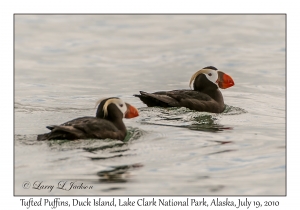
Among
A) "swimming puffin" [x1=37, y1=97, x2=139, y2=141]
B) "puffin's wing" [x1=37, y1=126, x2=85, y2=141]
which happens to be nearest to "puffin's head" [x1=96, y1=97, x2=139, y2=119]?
"swimming puffin" [x1=37, y1=97, x2=139, y2=141]

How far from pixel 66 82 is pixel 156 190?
883 cm

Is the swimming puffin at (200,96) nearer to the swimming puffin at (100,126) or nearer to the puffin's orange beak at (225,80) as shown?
the puffin's orange beak at (225,80)

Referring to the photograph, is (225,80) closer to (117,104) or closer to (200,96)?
(200,96)

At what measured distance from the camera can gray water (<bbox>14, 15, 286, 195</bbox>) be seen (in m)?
9.70

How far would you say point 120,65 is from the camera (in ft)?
65.5

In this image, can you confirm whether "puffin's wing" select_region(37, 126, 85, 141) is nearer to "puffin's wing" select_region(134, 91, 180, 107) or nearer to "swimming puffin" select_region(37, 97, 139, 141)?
"swimming puffin" select_region(37, 97, 139, 141)

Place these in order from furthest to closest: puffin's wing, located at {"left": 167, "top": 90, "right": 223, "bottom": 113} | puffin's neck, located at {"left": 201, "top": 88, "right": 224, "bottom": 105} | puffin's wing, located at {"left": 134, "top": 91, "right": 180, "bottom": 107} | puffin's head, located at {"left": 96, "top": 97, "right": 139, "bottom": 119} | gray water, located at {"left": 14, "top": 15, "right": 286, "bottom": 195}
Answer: puffin's neck, located at {"left": 201, "top": 88, "right": 224, "bottom": 105} → puffin's wing, located at {"left": 167, "top": 90, "right": 223, "bottom": 113} → puffin's wing, located at {"left": 134, "top": 91, "right": 180, "bottom": 107} → puffin's head, located at {"left": 96, "top": 97, "right": 139, "bottom": 119} → gray water, located at {"left": 14, "top": 15, "right": 286, "bottom": 195}

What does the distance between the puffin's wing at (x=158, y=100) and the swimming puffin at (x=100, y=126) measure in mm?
2191

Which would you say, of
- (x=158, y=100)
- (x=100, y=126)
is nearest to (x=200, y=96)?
(x=158, y=100)

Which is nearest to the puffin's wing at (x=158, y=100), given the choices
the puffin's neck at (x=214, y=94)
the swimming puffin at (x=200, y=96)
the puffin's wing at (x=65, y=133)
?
the swimming puffin at (x=200, y=96)

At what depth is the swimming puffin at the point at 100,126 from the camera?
10625 millimetres

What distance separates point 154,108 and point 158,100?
160mm
